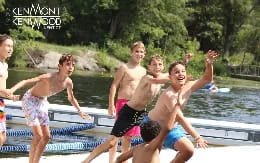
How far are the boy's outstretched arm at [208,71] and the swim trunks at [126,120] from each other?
3.76 ft

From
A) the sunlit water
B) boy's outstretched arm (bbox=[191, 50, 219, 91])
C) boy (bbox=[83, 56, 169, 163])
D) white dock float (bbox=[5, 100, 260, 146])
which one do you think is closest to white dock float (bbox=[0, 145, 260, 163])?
boy (bbox=[83, 56, 169, 163])

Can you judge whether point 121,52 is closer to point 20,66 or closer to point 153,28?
point 153,28

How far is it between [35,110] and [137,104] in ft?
4.20

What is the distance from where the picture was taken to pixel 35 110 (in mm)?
6676

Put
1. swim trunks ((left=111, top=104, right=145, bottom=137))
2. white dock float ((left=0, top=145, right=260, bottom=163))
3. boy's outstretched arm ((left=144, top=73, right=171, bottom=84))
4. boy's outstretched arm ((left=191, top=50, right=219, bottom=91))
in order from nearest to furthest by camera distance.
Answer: boy's outstretched arm ((left=191, top=50, right=219, bottom=91)) → boy's outstretched arm ((left=144, top=73, right=171, bottom=84)) → swim trunks ((left=111, top=104, right=145, bottom=137)) → white dock float ((left=0, top=145, right=260, bottom=163))

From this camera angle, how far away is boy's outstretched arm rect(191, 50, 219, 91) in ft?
18.6

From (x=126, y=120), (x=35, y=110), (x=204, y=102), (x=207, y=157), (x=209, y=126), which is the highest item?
(x=35, y=110)

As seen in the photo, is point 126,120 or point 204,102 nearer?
point 126,120

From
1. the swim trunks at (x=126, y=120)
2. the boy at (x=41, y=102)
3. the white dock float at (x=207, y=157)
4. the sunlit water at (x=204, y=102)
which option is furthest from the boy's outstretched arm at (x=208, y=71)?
the sunlit water at (x=204, y=102)

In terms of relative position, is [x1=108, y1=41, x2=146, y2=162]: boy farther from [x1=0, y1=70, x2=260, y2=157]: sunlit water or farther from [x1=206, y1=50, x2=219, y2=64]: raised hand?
[x1=0, y1=70, x2=260, y2=157]: sunlit water

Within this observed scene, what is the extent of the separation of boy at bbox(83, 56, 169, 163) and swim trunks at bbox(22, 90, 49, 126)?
0.87 meters

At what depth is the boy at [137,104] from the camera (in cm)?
663

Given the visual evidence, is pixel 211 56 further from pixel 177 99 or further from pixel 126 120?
pixel 126 120

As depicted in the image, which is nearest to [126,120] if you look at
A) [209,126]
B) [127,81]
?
[127,81]
